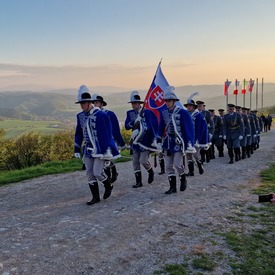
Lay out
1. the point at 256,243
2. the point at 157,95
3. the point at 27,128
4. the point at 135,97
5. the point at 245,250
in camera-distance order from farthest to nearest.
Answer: the point at 27,128 < the point at 135,97 < the point at 157,95 < the point at 256,243 < the point at 245,250

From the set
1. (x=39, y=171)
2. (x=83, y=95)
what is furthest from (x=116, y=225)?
(x=39, y=171)

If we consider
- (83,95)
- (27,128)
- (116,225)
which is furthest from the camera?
(27,128)

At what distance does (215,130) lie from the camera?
15.0m

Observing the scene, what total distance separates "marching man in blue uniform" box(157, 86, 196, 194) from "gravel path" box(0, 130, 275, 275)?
0.50m

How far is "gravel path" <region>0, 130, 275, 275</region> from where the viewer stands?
14.3ft

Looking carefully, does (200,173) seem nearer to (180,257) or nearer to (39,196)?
(39,196)

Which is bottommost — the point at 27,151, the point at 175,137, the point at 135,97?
the point at 27,151

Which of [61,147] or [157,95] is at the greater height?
[157,95]

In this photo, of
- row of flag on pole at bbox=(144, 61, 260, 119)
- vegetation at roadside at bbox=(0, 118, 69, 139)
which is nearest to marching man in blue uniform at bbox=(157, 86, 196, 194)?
row of flag on pole at bbox=(144, 61, 260, 119)

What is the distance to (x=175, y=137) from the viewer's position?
8008 millimetres

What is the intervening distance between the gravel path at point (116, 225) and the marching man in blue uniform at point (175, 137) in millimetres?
503

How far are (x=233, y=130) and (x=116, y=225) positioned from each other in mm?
8825

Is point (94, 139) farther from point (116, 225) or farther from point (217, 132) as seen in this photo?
point (217, 132)

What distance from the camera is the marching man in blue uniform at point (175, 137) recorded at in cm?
796
